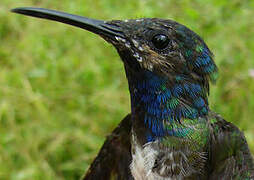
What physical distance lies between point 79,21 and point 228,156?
92 centimetres

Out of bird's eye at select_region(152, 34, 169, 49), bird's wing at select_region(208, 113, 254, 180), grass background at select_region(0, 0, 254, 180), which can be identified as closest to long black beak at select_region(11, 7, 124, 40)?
bird's eye at select_region(152, 34, 169, 49)

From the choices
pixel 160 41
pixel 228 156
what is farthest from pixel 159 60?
pixel 228 156

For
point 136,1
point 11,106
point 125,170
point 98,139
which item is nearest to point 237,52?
point 136,1

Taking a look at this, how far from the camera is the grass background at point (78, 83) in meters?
3.02

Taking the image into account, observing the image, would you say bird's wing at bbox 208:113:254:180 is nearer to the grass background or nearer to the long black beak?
the long black beak

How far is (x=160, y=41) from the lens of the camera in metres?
1.79

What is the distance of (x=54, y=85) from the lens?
3.32 meters

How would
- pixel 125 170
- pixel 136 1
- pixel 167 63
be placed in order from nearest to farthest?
pixel 167 63 < pixel 125 170 < pixel 136 1

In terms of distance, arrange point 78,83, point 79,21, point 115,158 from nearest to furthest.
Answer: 1. point 79,21
2. point 115,158
3. point 78,83

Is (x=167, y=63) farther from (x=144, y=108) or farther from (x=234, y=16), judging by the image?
(x=234, y=16)

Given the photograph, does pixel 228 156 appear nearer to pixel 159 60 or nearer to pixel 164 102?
pixel 164 102

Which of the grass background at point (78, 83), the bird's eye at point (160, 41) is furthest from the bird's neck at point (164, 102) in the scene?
the grass background at point (78, 83)

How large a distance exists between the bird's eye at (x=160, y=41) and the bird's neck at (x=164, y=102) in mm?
123

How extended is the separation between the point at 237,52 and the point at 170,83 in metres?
1.83
